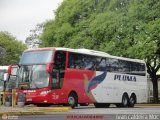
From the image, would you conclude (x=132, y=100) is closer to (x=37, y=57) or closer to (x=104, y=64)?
(x=104, y=64)

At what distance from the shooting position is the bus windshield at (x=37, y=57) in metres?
27.8

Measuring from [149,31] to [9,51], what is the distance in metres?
50.1

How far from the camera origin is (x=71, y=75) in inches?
1136

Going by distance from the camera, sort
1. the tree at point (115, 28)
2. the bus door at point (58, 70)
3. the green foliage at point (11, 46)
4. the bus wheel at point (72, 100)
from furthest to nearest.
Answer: the green foliage at point (11, 46) < the tree at point (115, 28) < the bus wheel at point (72, 100) < the bus door at point (58, 70)

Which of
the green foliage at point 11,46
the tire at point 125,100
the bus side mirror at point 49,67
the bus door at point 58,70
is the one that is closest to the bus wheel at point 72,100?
the bus door at point 58,70

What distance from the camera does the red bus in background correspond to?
91.0 feet

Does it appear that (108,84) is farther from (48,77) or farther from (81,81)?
(48,77)

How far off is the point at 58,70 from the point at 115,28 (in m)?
14.9

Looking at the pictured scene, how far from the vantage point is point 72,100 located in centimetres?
Answer: 2920

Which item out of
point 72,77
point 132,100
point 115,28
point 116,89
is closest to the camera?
point 72,77

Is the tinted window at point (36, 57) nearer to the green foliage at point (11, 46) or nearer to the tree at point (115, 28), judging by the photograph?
the tree at point (115, 28)

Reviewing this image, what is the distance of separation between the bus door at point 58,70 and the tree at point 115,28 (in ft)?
40.3

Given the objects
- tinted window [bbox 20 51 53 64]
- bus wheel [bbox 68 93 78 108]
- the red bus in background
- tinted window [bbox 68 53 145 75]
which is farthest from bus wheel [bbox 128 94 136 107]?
tinted window [bbox 20 51 53 64]

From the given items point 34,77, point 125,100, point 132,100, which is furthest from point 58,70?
point 132,100
